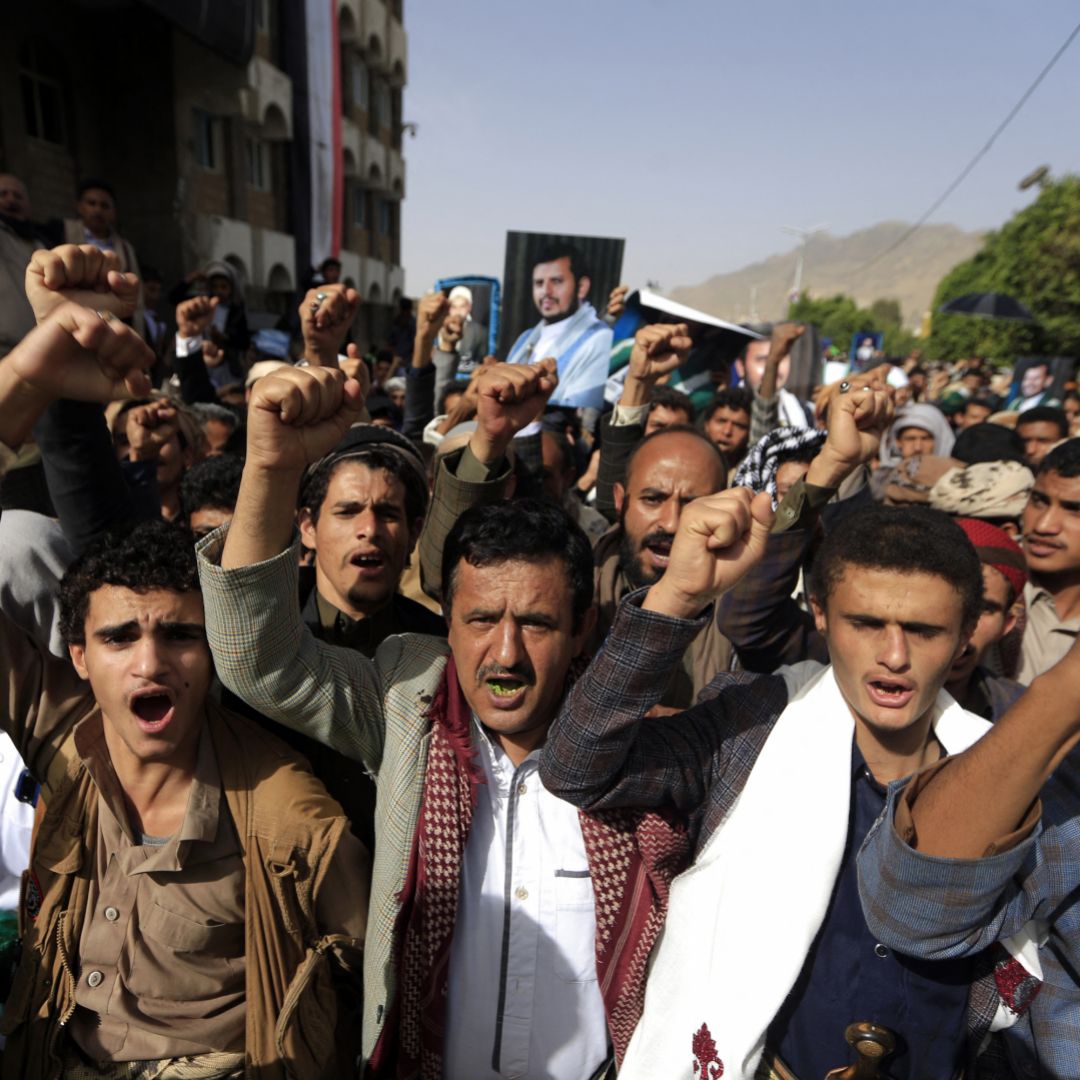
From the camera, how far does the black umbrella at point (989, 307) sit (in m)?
14.1

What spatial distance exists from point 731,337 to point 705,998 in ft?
18.3

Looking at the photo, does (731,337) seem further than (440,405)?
Yes

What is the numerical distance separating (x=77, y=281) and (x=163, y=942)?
1.26m

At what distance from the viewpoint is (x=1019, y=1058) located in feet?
4.99

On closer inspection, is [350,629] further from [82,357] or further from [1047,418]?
[1047,418]

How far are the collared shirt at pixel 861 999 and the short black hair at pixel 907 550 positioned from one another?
1.64 feet

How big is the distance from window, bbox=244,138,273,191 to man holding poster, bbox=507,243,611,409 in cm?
1454

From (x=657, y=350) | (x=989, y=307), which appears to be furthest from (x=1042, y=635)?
(x=989, y=307)

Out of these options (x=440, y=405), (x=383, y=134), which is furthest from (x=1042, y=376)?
(x=383, y=134)

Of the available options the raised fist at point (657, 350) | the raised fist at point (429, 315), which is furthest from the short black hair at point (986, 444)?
the raised fist at point (429, 315)

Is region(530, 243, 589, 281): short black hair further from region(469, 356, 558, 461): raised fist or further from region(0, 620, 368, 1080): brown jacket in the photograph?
region(0, 620, 368, 1080): brown jacket

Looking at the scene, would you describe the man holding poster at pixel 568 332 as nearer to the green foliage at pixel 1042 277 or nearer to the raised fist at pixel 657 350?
the raised fist at pixel 657 350

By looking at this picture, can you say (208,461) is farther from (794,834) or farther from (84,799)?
(794,834)

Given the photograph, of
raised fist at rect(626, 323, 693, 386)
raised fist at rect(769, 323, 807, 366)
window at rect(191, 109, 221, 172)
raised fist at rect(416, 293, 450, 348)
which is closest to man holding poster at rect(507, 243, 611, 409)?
raised fist at rect(769, 323, 807, 366)
